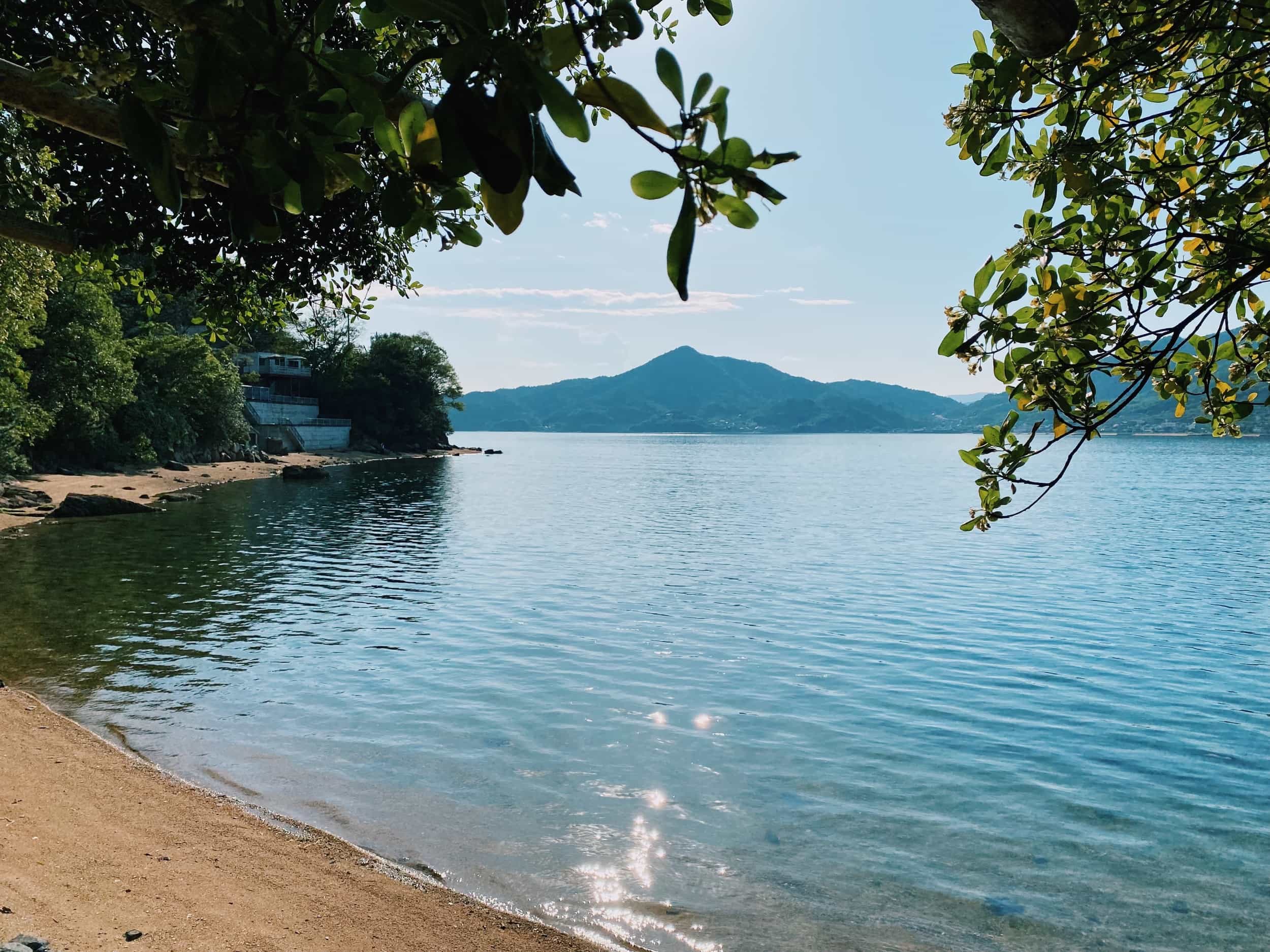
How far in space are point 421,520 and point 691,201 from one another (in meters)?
49.4

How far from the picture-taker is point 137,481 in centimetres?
5634

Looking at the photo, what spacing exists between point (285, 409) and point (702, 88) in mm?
108961

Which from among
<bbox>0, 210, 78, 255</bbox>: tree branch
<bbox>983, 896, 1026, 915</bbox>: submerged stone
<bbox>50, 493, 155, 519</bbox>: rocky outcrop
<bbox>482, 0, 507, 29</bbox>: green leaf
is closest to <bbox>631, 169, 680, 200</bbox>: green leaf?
<bbox>482, 0, 507, 29</bbox>: green leaf

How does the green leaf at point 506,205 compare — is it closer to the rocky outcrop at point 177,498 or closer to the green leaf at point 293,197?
the green leaf at point 293,197

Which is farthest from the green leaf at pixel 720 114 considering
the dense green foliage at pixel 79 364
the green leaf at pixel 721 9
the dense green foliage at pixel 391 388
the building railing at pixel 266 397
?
the dense green foliage at pixel 391 388

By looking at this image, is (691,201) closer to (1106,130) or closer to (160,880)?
(1106,130)

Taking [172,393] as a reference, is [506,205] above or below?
below

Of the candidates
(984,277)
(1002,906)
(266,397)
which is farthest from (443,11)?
(266,397)

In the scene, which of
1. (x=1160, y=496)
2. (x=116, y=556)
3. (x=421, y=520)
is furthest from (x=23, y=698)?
(x=1160, y=496)

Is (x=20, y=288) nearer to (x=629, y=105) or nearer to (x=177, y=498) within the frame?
(x=629, y=105)

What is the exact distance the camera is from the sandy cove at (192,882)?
7.18 metres

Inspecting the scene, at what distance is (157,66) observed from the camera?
326 inches

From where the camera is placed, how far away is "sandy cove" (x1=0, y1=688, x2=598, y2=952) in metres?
7.18

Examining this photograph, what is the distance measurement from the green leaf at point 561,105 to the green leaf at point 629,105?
6 centimetres
